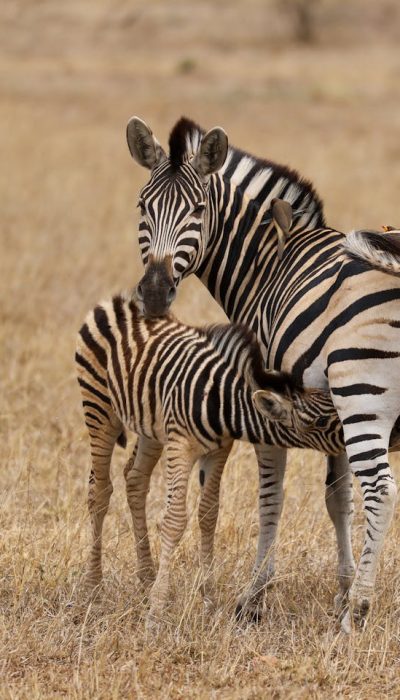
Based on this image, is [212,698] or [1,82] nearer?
[212,698]

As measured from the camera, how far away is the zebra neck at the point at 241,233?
21.0 ft

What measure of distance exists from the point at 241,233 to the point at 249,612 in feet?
7.11

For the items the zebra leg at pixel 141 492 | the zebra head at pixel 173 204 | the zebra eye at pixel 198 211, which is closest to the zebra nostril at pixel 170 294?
the zebra head at pixel 173 204

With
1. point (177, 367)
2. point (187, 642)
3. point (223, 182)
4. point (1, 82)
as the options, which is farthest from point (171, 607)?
point (1, 82)

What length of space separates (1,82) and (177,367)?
26.9 m

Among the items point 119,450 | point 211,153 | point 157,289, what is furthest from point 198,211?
point 119,450

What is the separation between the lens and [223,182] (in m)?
6.60

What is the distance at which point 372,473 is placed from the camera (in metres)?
5.38

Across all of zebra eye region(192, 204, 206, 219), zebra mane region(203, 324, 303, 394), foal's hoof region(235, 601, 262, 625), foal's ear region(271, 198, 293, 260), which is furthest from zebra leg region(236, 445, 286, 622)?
zebra eye region(192, 204, 206, 219)

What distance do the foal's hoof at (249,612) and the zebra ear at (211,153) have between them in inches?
96.3

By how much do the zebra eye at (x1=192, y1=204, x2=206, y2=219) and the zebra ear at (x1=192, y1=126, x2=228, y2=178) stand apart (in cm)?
22

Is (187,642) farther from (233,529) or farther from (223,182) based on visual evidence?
(223,182)

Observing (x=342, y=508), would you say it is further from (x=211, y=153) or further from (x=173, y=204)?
(x=211, y=153)

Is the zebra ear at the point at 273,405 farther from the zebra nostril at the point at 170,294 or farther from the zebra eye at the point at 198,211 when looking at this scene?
the zebra eye at the point at 198,211
